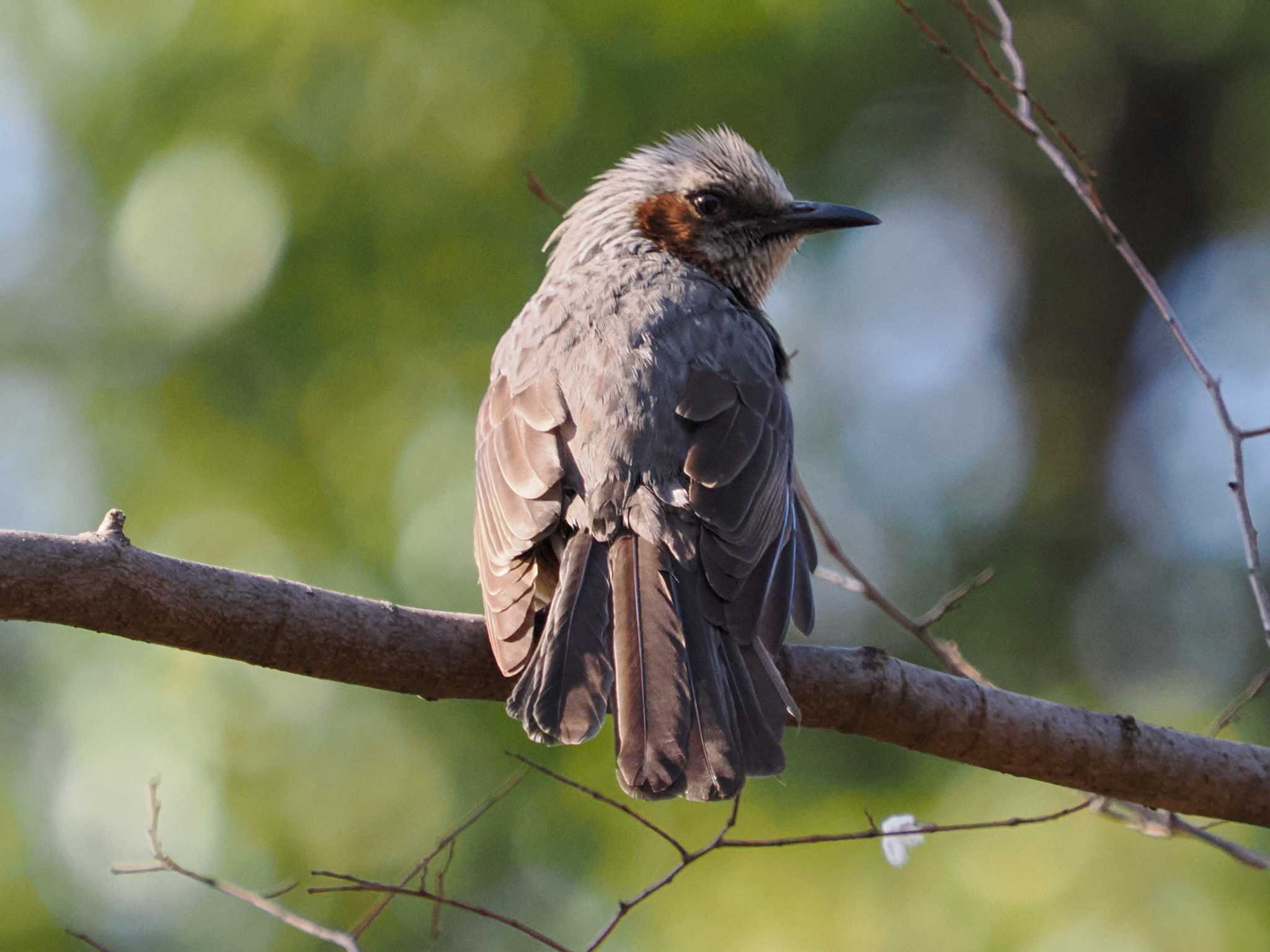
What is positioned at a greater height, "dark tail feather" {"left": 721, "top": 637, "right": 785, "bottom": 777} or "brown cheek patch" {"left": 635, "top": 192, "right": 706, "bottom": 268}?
"brown cheek patch" {"left": 635, "top": 192, "right": 706, "bottom": 268}

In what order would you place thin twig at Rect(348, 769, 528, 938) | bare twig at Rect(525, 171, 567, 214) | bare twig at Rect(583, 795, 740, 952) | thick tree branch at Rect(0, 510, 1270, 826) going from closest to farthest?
thick tree branch at Rect(0, 510, 1270, 826)
bare twig at Rect(583, 795, 740, 952)
thin twig at Rect(348, 769, 528, 938)
bare twig at Rect(525, 171, 567, 214)

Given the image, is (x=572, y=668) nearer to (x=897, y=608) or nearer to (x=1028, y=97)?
(x=897, y=608)

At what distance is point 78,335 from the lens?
7.99 meters

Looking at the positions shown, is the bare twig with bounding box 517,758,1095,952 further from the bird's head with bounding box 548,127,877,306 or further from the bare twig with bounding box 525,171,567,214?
the bird's head with bounding box 548,127,877,306

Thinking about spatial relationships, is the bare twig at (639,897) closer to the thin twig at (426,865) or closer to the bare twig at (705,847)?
the bare twig at (705,847)

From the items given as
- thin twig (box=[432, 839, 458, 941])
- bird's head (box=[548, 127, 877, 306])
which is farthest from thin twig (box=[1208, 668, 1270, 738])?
thin twig (box=[432, 839, 458, 941])

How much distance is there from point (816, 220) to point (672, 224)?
560 mm

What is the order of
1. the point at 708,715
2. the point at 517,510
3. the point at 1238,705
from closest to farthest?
the point at 708,715 < the point at 517,510 < the point at 1238,705

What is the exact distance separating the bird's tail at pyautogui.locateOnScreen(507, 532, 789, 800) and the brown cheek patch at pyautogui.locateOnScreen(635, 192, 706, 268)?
191cm

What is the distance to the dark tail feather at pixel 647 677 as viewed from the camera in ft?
9.95

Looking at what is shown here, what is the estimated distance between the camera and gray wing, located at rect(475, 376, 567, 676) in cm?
335

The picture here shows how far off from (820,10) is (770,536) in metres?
6.59

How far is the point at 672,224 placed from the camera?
205 inches

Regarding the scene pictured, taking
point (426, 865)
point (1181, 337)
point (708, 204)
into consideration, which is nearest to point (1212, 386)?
point (1181, 337)
